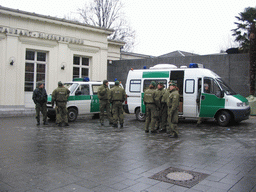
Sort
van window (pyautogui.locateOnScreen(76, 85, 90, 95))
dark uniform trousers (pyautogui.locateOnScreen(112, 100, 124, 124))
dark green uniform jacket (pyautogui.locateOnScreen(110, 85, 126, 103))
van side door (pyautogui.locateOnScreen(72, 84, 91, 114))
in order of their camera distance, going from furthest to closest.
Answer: van window (pyautogui.locateOnScreen(76, 85, 90, 95)) < van side door (pyautogui.locateOnScreen(72, 84, 91, 114)) < dark uniform trousers (pyautogui.locateOnScreen(112, 100, 124, 124)) < dark green uniform jacket (pyautogui.locateOnScreen(110, 85, 126, 103))

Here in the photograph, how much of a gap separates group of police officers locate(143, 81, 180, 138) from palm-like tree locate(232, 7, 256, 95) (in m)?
7.74

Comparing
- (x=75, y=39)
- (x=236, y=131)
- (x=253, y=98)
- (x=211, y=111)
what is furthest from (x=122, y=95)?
(x=75, y=39)

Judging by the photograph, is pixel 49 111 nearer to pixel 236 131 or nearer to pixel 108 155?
pixel 108 155

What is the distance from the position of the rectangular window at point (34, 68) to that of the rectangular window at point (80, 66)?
2329 millimetres

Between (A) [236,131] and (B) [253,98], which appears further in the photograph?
(B) [253,98]

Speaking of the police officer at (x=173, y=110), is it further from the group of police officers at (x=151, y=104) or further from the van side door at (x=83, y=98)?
the van side door at (x=83, y=98)

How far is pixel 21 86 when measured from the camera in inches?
637

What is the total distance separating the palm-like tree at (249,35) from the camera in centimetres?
1496

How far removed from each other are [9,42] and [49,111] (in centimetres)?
605

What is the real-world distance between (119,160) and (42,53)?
13.4 m

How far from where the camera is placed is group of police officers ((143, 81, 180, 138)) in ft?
27.9

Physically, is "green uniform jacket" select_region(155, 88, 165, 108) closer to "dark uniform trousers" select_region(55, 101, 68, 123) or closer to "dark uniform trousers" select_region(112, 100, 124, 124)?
"dark uniform trousers" select_region(112, 100, 124, 124)

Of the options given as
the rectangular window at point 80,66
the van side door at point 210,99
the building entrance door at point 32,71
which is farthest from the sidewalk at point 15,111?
the van side door at point 210,99

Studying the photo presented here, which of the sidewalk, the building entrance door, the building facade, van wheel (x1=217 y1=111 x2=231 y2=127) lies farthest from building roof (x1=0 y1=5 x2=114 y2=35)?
van wheel (x1=217 y1=111 x2=231 y2=127)
